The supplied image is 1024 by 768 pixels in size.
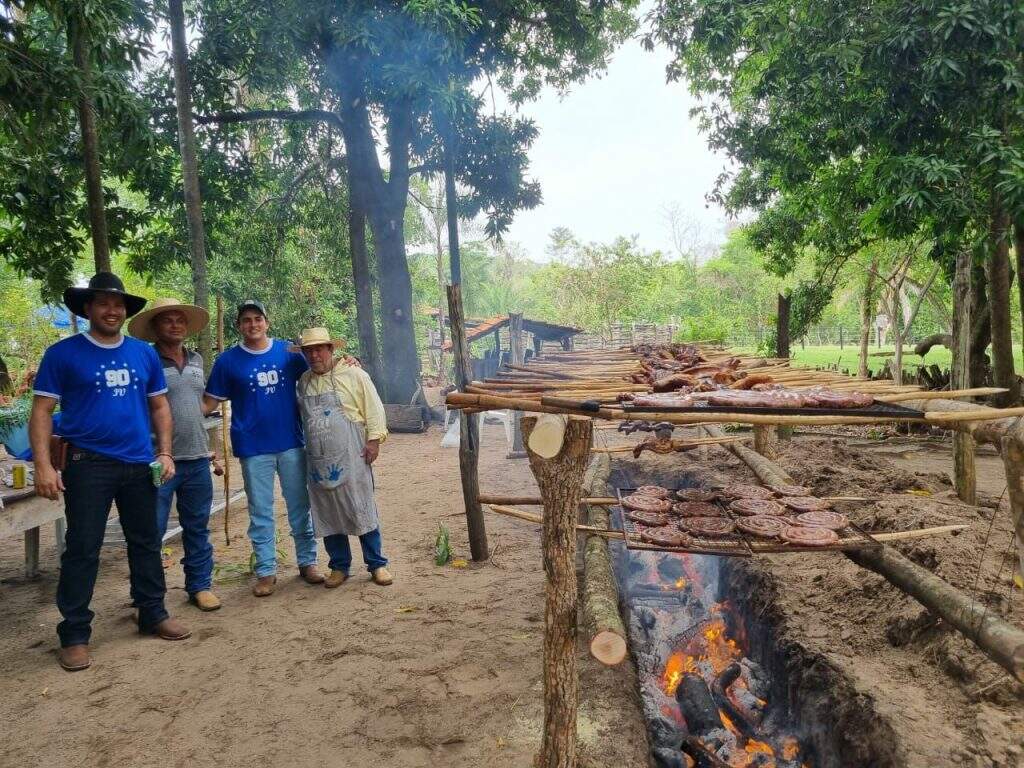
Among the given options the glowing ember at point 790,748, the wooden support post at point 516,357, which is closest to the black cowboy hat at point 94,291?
the glowing ember at point 790,748

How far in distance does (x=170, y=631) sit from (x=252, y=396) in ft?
5.17

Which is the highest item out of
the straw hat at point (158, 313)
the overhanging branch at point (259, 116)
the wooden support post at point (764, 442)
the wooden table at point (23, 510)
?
the overhanging branch at point (259, 116)

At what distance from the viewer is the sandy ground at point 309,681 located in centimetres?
282

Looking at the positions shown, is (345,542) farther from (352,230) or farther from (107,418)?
(352,230)

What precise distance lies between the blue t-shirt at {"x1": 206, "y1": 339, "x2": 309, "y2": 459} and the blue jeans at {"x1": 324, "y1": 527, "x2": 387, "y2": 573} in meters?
0.83

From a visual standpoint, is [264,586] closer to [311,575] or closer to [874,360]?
[311,575]

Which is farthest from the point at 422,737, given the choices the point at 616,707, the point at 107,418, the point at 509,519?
the point at 509,519

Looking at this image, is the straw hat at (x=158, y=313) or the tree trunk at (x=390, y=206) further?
the tree trunk at (x=390, y=206)

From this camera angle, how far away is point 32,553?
15.8 ft

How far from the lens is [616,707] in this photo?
3076 millimetres

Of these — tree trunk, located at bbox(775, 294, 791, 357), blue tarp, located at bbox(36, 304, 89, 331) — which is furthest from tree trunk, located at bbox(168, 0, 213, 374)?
blue tarp, located at bbox(36, 304, 89, 331)

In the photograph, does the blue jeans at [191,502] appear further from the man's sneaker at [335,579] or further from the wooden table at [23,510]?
the man's sneaker at [335,579]

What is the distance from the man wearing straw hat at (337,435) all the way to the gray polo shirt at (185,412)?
674mm

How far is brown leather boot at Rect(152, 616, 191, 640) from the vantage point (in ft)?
12.6
